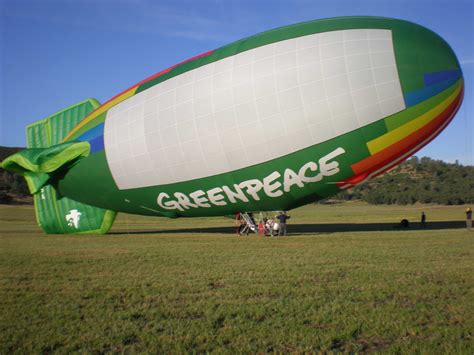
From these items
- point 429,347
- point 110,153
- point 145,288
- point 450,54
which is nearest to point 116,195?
point 110,153

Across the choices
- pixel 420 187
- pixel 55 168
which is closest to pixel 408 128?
pixel 55 168

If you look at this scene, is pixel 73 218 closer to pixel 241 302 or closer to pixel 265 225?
pixel 265 225

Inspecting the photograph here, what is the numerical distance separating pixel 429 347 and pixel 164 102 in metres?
15.9

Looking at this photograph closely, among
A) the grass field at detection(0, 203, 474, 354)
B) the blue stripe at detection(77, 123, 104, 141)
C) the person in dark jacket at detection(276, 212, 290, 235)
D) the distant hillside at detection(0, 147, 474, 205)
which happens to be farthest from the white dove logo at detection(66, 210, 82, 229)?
the distant hillside at detection(0, 147, 474, 205)

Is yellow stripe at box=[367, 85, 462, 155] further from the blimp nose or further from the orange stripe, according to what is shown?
the orange stripe

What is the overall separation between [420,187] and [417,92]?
320ft

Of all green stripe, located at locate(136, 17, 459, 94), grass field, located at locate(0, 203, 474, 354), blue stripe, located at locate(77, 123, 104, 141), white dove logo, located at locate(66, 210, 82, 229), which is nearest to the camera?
grass field, located at locate(0, 203, 474, 354)

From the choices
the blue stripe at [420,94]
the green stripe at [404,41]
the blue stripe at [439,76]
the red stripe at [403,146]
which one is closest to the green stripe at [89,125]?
the green stripe at [404,41]

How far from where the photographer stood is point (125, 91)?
22156mm

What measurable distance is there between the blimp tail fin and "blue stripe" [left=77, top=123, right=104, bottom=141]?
0.31m

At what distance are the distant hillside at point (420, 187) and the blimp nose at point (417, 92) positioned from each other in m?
59.2

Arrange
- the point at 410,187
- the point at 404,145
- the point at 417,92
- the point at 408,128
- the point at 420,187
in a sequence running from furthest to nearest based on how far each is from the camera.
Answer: the point at 410,187 < the point at 420,187 < the point at 404,145 < the point at 408,128 < the point at 417,92

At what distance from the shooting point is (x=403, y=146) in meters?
16.9

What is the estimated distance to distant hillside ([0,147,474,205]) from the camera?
8850cm
